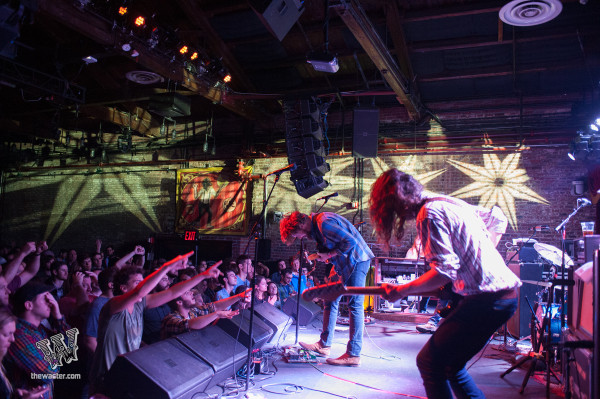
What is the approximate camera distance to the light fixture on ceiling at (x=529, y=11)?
498cm

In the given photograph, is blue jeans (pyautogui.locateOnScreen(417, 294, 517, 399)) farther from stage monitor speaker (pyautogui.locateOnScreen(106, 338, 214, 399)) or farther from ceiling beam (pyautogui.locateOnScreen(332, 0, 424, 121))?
ceiling beam (pyautogui.locateOnScreen(332, 0, 424, 121))

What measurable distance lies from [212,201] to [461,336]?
9.15 m

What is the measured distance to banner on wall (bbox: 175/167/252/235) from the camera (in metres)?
10.5

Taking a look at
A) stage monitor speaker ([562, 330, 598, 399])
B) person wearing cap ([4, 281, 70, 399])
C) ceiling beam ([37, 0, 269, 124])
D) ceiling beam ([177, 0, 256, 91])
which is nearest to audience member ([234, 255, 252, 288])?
ceiling beam ([37, 0, 269, 124])

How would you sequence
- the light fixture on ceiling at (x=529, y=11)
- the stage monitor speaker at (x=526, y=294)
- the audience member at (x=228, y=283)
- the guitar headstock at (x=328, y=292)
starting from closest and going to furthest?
the guitar headstock at (x=328, y=292) < the light fixture on ceiling at (x=529, y=11) < the audience member at (x=228, y=283) < the stage monitor speaker at (x=526, y=294)

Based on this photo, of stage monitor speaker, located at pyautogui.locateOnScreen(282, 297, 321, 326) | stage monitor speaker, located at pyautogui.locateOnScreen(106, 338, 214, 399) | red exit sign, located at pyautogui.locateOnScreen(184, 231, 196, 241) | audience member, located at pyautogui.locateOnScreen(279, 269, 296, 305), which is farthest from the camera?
red exit sign, located at pyautogui.locateOnScreen(184, 231, 196, 241)

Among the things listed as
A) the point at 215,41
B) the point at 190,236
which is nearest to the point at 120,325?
the point at 215,41

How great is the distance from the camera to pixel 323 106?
26.8 feet

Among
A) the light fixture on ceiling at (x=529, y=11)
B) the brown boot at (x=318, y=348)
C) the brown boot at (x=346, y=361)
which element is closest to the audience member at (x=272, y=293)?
the brown boot at (x=318, y=348)

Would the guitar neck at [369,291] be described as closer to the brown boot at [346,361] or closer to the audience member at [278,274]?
the brown boot at [346,361]

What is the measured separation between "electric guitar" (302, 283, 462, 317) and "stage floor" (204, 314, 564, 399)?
4.71 ft

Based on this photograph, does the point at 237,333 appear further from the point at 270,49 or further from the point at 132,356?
the point at 270,49

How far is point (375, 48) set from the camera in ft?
19.8

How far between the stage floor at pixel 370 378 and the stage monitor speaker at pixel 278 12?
12.0ft
